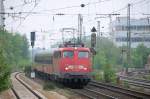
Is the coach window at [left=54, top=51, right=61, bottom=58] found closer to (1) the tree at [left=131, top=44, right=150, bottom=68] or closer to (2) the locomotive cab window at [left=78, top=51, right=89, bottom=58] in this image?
(2) the locomotive cab window at [left=78, top=51, right=89, bottom=58]

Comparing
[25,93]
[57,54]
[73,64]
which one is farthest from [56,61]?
[25,93]

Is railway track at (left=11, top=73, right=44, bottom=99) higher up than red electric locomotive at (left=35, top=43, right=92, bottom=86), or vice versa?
red electric locomotive at (left=35, top=43, right=92, bottom=86)

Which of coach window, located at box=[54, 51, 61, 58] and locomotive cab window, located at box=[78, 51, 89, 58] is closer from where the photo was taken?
locomotive cab window, located at box=[78, 51, 89, 58]

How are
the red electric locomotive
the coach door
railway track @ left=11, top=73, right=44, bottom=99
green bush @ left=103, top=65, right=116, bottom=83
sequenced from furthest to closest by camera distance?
green bush @ left=103, top=65, right=116, bottom=83
the coach door
the red electric locomotive
railway track @ left=11, top=73, right=44, bottom=99

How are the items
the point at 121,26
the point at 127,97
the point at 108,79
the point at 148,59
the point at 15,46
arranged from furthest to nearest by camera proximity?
the point at 121,26 → the point at 15,46 → the point at 148,59 → the point at 108,79 → the point at 127,97

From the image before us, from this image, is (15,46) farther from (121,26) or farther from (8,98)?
(8,98)

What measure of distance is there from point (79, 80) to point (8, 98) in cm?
826

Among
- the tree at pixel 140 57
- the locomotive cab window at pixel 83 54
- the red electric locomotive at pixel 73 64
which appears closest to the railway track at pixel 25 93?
the red electric locomotive at pixel 73 64

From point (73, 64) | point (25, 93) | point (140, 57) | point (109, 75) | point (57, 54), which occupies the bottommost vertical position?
point (25, 93)

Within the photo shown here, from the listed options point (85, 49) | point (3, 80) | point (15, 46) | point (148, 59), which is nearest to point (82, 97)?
point (3, 80)

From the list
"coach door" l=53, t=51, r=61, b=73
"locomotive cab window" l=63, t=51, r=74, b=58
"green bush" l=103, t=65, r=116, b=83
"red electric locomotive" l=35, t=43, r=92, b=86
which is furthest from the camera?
"green bush" l=103, t=65, r=116, b=83

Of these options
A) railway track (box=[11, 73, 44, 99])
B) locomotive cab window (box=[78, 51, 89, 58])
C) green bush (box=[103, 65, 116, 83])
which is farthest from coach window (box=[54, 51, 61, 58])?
green bush (box=[103, 65, 116, 83])

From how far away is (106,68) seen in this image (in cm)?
4675

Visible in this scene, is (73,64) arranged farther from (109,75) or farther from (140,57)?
(140,57)
